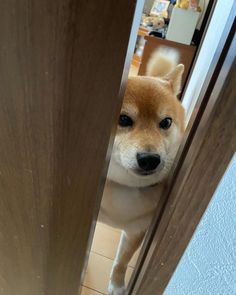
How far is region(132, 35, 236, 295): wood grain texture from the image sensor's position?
1.15 feet

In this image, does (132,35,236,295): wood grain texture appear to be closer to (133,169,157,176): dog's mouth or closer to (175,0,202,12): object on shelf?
(133,169,157,176): dog's mouth

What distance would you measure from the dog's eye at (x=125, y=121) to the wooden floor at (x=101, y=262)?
1.97 feet

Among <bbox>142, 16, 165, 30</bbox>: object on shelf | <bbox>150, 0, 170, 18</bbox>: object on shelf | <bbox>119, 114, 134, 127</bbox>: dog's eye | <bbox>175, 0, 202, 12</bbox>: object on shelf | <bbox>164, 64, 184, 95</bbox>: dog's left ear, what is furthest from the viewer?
<bbox>150, 0, 170, 18</bbox>: object on shelf

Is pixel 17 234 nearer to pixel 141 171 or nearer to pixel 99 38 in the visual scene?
pixel 141 171

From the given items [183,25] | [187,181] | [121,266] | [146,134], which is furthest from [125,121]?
[183,25]

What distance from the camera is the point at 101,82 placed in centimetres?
35

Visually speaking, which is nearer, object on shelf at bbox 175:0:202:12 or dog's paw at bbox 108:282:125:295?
dog's paw at bbox 108:282:125:295

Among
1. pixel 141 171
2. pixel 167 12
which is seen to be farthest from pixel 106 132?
pixel 167 12

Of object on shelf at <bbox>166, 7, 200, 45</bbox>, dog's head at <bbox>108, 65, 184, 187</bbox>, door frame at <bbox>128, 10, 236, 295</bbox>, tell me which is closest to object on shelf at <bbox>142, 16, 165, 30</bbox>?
object on shelf at <bbox>166, 7, 200, 45</bbox>

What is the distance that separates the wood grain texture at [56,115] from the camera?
0.31 meters

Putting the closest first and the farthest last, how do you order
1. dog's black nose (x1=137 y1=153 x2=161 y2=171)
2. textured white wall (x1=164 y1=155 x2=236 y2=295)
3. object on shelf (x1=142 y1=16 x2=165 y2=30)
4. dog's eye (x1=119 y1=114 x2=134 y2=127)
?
textured white wall (x1=164 y1=155 x2=236 y2=295) < dog's black nose (x1=137 y1=153 x2=161 y2=171) < dog's eye (x1=119 y1=114 x2=134 y2=127) < object on shelf (x1=142 y1=16 x2=165 y2=30)

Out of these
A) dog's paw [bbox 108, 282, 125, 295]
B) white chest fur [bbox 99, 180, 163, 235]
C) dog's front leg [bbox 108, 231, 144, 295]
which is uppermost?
white chest fur [bbox 99, 180, 163, 235]

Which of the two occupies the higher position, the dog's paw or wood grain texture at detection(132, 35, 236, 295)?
wood grain texture at detection(132, 35, 236, 295)

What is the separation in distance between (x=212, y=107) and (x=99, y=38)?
16 centimetres
